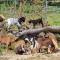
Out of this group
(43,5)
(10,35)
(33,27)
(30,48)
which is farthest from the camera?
(43,5)

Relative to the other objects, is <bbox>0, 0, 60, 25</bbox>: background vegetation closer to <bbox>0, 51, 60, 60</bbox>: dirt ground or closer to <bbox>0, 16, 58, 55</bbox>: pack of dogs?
<bbox>0, 16, 58, 55</bbox>: pack of dogs

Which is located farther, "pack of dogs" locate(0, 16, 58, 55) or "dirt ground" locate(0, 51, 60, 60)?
"pack of dogs" locate(0, 16, 58, 55)

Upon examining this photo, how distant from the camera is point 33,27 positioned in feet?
23.7

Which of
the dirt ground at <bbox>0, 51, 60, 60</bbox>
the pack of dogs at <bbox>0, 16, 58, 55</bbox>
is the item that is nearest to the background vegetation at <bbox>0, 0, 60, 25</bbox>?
the pack of dogs at <bbox>0, 16, 58, 55</bbox>

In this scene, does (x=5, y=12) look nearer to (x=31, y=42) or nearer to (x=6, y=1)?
(x=6, y=1)

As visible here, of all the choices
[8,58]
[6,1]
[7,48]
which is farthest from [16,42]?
[6,1]

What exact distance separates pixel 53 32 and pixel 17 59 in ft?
5.40

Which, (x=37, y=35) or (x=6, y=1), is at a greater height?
(x=6, y=1)

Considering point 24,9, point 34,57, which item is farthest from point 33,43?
point 24,9

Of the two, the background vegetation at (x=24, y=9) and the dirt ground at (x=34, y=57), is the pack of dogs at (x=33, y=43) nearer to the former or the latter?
the dirt ground at (x=34, y=57)

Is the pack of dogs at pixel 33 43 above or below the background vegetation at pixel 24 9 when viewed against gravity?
below

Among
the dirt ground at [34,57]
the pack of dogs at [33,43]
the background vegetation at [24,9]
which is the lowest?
the dirt ground at [34,57]

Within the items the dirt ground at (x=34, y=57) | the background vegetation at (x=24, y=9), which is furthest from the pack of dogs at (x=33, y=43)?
the background vegetation at (x=24, y=9)

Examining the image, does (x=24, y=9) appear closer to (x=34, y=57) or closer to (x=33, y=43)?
(x=33, y=43)
